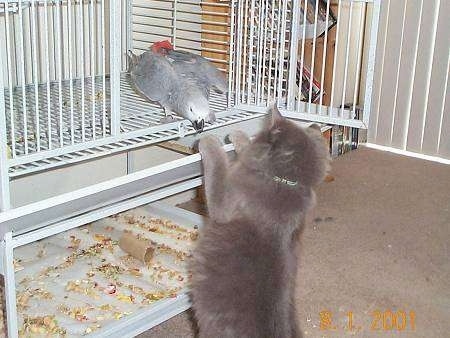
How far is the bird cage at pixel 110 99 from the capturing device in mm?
1227

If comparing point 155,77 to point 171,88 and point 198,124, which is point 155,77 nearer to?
point 171,88

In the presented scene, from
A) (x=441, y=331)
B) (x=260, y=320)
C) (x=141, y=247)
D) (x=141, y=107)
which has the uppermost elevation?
(x=141, y=107)

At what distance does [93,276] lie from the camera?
6.00 ft

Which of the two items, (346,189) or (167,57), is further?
(346,189)

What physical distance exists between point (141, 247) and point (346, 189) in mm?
1195

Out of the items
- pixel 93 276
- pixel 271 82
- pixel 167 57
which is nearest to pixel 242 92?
pixel 271 82

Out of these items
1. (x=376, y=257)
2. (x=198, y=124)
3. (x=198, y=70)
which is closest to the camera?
(x=198, y=124)

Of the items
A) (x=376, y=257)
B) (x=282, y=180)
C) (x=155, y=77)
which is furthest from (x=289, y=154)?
(x=376, y=257)

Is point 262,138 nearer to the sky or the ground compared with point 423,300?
nearer to the sky

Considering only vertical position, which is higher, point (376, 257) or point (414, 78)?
point (414, 78)

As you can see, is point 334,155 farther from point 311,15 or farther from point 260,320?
point 260,320

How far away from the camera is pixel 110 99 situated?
1.48 metres

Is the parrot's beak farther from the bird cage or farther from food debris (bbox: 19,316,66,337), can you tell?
food debris (bbox: 19,316,66,337)

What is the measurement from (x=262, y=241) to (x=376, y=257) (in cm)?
106
